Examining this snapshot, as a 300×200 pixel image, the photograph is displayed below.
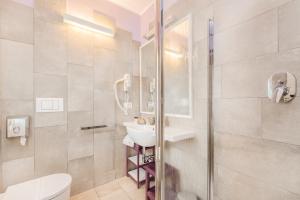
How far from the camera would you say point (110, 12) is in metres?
1.72

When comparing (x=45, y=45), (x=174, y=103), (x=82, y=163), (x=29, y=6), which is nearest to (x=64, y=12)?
(x=29, y=6)

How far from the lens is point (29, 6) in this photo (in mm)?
1265

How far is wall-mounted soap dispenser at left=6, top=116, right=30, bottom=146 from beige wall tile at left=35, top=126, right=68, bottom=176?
0.32 ft

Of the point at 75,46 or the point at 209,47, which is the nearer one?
the point at 209,47

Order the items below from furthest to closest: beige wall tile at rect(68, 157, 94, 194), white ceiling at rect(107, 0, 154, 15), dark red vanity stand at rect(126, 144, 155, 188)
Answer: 1. white ceiling at rect(107, 0, 154, 15)
2. dark red vanity stand at rect(126, 144, 155, 188)
3. beige wall tile at rect(68, 157, 94, 194)

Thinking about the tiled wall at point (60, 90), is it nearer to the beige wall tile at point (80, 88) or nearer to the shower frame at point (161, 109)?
the beige wall tile at point (80, 88)

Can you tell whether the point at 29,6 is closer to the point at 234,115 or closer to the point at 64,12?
the point at 64,12

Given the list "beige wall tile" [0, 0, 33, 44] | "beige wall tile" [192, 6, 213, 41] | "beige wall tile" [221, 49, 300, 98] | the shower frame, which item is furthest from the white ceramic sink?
"beige wall tile" [0, 0, 33, 44]

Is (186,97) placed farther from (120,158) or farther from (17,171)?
(17,171)

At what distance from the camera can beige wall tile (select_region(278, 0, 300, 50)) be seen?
26.0 inches

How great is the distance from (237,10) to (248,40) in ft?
0.73

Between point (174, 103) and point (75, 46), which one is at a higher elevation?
point (75, 46)

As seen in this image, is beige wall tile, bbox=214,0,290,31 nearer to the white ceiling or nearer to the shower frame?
the shower frame

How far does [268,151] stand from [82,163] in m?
1.65
